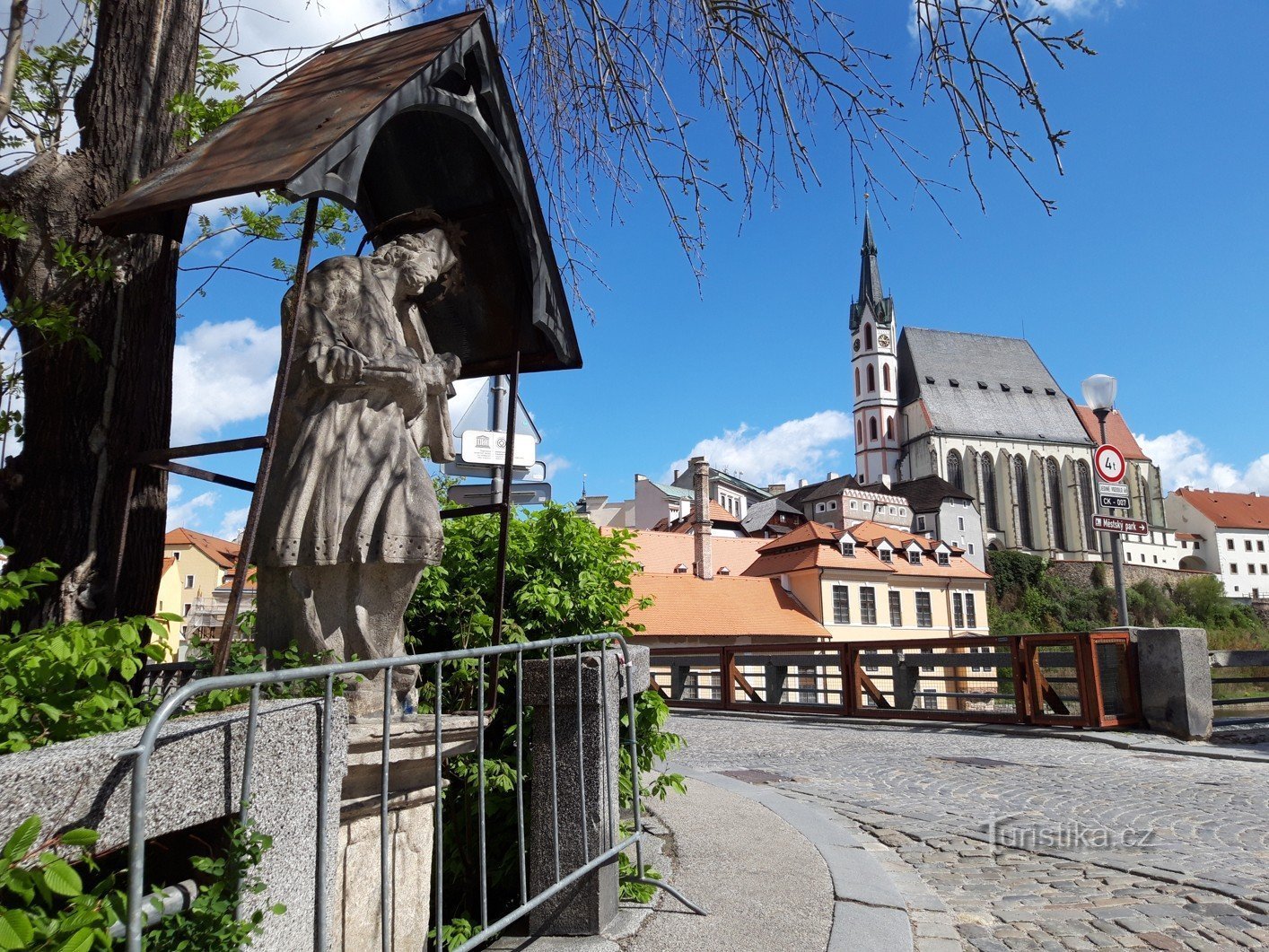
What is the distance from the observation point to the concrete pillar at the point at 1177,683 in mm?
10516

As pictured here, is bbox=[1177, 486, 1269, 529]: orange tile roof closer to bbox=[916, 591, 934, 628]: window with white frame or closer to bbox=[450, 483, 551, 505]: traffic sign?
bbox=[916, 591, 934, 628]: window with white frame

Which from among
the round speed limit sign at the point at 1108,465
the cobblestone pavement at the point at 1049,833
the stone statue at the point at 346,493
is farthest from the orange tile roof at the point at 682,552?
the stone statue at the point at 346,493

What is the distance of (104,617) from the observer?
12.6ft

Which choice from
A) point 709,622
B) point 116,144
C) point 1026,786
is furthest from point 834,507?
point 116,144

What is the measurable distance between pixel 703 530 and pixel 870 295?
63603mm

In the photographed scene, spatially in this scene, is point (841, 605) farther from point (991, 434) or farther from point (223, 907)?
point (991, 434)

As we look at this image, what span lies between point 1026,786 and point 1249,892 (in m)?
3.17

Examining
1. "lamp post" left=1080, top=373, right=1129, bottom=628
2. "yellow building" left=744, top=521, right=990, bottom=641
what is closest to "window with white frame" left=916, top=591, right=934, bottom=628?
"yellow building" left=744, top=521, right=990, bottom=641

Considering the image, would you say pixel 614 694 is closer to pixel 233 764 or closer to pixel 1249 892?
pixel 233 764

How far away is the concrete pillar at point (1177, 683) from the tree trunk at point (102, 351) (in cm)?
1060

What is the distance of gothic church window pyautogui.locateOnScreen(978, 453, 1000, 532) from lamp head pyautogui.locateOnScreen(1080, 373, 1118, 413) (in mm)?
73606

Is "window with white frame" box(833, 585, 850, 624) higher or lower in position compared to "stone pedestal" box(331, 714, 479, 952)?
higher

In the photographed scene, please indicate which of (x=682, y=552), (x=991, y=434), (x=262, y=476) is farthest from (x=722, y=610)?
(x=991, y=434)

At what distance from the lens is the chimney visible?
135ft
